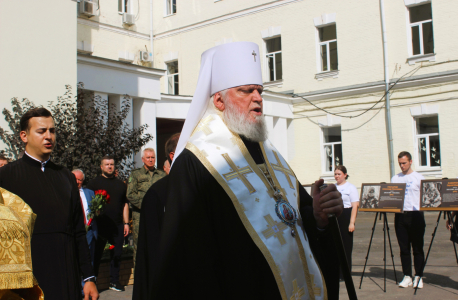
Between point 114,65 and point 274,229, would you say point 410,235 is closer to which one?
point 274,229

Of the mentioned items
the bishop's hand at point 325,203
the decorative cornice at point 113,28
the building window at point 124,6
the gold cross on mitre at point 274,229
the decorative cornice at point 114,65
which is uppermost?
the building window at point 124,6

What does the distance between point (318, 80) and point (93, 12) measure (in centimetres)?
1102

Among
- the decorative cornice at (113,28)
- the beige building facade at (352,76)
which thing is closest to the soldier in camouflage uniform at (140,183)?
the beige building facade at (352,76)

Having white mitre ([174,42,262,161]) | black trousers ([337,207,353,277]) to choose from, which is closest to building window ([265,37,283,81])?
black trousers ([337,207,353,277])

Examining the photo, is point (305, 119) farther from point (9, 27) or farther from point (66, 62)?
point (9, 27)

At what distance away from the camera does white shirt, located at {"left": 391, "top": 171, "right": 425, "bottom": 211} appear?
25.0 feet

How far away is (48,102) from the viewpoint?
413 inches

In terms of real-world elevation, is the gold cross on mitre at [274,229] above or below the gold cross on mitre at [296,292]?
above

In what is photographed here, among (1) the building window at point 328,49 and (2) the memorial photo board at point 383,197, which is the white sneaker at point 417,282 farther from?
(1) the building window at point 328,49

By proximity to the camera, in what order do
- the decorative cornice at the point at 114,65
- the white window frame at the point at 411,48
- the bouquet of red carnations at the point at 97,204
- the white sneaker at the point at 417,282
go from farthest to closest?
1. the white window frame at the point at 411,48
2. the decorative cornice at the point at 114,65
3. the white sneaker at the point at 417,282
4. the bouquet of red carnations at the point at 97,204

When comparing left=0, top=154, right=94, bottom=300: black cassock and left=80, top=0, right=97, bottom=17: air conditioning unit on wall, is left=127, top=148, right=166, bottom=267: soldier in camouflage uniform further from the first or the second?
left=80, top=0, right=97, bottom=17: air conditioning unit on wall

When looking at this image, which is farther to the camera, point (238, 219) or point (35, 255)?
point (35, 255)

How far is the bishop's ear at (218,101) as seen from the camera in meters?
2.94

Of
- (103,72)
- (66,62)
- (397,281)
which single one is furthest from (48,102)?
(397,281)
